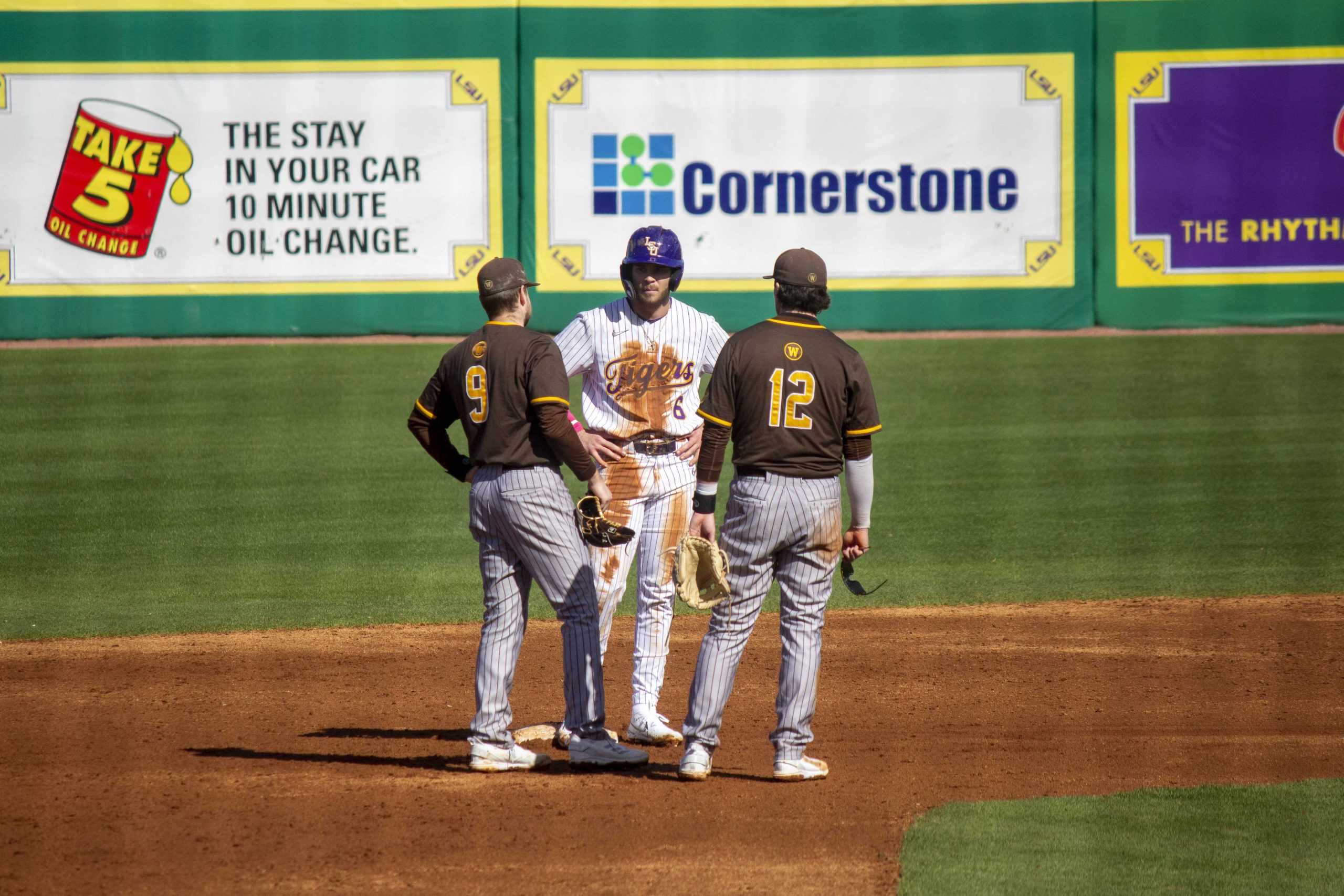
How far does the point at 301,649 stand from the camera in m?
7.64

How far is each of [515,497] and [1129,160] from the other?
12144 mm

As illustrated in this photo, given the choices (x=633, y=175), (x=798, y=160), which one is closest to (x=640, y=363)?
Result: (x=633, y=175)

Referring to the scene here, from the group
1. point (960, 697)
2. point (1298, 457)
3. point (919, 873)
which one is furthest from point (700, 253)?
point (919, 873)

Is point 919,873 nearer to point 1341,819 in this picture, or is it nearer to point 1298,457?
point 1341,819

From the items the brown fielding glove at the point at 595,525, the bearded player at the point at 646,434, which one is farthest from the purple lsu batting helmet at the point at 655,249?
the brown fielding glove at the point at 595,525

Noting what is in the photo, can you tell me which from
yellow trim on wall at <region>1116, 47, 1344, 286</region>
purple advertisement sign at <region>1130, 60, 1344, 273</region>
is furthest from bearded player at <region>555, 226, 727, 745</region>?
purple advertisement sign at <region>1130, 60, 1344, 273</region>

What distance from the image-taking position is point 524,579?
5.25 metres

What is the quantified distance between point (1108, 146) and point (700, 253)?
432cm

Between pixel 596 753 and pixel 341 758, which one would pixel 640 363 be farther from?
pixel 341 758

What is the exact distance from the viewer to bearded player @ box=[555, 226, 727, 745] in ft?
18.6

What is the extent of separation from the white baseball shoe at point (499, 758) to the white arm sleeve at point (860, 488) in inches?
55.5

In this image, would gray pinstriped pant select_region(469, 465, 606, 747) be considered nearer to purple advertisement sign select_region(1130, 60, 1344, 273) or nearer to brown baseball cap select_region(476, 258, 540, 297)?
brown baseball cap select_region(476, 258, 540, 297)

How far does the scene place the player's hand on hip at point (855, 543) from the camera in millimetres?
5039

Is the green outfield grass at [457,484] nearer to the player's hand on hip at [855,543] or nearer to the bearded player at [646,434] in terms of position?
the bearded player at [646,434]
